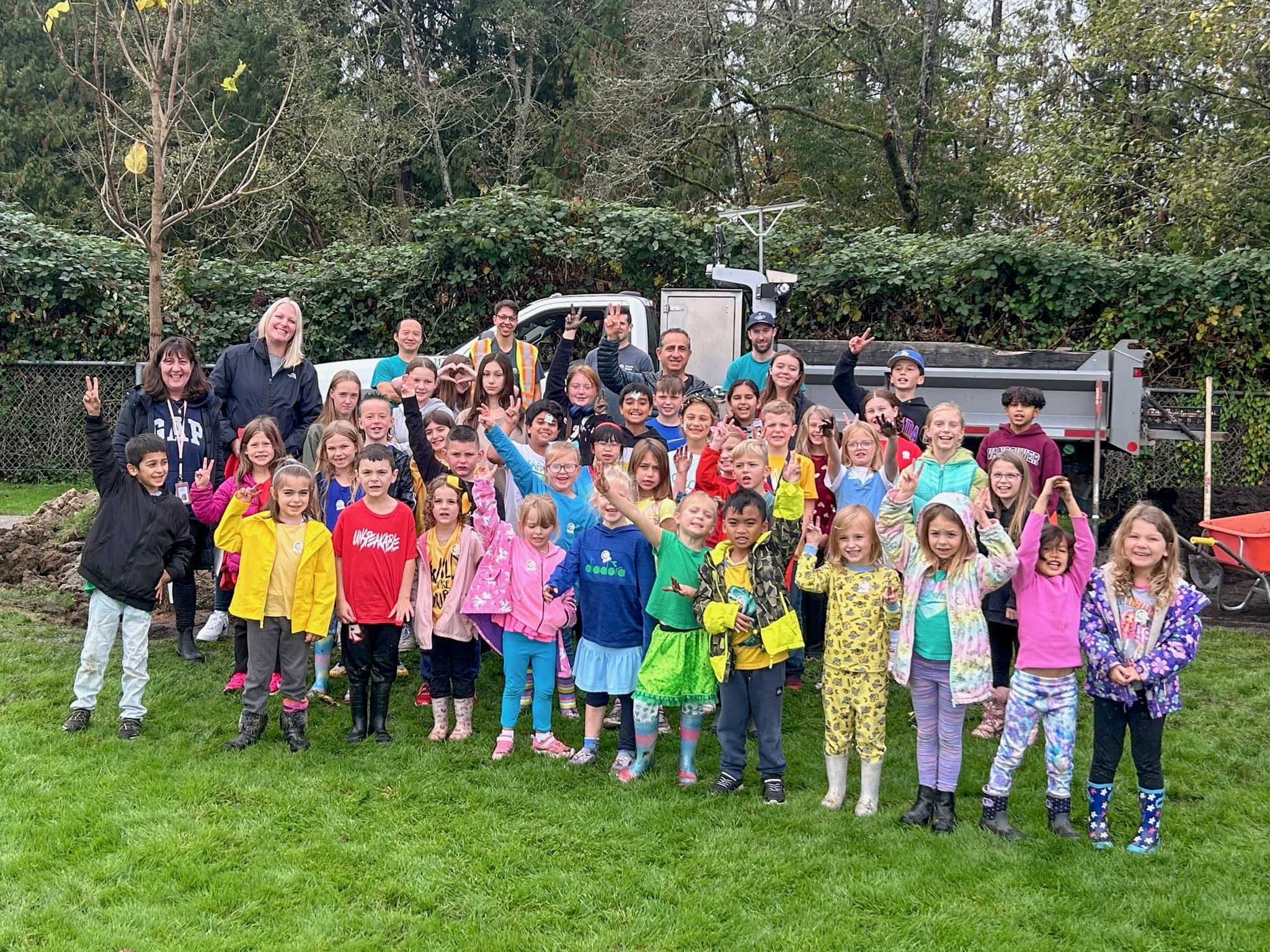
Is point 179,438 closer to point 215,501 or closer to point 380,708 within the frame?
point 215,501

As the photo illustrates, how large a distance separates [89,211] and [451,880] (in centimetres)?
2380

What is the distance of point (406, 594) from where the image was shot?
537 cm

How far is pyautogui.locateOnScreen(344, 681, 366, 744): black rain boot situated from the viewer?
5.50 metres

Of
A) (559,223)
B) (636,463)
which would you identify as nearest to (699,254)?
(559,223)

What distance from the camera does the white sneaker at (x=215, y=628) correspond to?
23.4 ft

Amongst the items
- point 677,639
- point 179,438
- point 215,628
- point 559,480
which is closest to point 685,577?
point 677,639

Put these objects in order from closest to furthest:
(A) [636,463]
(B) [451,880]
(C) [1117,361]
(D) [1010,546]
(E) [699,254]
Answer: (B) [451,880] → (D) [1010,546] → (A) [636,463] → (C) [1117,361] → (E) [699,254]

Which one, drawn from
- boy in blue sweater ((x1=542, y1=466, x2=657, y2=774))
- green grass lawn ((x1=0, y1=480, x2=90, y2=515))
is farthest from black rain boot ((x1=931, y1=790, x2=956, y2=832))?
green grass lawn ((x1=0, y1=480, x2=90, y2=515))

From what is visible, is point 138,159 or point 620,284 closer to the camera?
point 138,159

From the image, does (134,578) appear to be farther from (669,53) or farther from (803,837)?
(669,53)

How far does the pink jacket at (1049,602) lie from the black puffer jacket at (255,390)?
14.4 ft

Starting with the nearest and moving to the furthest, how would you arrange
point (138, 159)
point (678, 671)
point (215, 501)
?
1. point (678, 671)
2. point (215, 501)
3. point (138, 159)

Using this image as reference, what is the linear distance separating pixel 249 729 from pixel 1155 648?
4306 millimetres

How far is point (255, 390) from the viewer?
6680 mm
